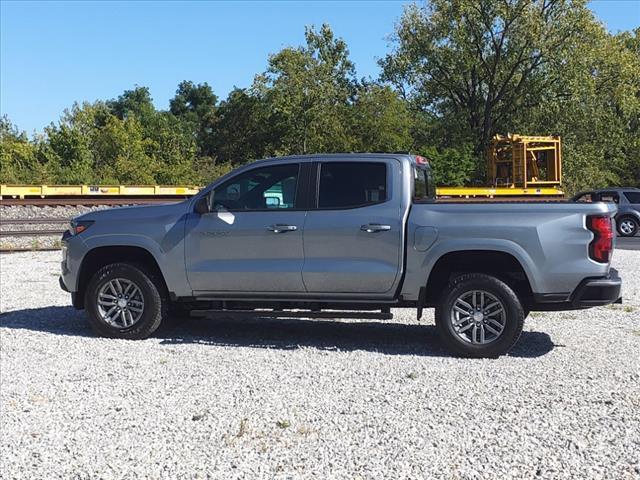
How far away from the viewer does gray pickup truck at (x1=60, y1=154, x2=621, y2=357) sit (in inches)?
254

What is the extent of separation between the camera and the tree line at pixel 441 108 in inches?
1342

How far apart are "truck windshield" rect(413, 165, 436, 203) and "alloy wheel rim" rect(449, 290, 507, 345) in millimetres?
1092

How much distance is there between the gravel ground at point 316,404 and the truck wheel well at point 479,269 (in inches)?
23.7

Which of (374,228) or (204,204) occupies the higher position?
(204,204)

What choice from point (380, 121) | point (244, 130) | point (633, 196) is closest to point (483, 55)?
point (380, 121)

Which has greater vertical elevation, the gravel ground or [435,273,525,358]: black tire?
[435,273,525,358]: black tire

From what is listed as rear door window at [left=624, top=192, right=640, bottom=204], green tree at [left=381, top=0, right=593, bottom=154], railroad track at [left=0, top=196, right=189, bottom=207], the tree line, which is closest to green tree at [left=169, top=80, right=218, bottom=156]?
the tree line

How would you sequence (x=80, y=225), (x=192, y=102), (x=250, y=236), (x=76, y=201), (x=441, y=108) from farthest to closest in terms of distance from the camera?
(x=192, y=102)
(x=441, y=108)
(x=76, y=201)
(x=80, y=225)
(x=250, y=236)

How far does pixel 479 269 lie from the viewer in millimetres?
6801

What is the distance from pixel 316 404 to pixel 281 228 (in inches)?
89.1

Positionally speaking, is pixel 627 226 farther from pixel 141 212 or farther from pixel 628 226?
pixel 141 212

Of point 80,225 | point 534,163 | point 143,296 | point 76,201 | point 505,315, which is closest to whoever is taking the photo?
point 505,315

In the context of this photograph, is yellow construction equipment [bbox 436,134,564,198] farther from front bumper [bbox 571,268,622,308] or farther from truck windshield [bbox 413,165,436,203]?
front bumper [bbox 571,268,622,308]

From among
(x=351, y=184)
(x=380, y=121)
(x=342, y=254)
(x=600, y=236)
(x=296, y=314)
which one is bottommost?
(x=296, y=314)
